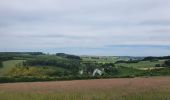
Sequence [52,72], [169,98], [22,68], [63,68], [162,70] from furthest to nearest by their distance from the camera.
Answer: [63,68], [22,68], [52,72], [162,70], [169,98]

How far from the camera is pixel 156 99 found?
16672 mm

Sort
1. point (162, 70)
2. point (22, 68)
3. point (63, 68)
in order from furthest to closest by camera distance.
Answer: point (63, 68), point (22, 68), point (162, 70)

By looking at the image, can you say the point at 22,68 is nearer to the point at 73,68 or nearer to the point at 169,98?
the point at 73,68

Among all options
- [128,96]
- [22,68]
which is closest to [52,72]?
[22,68]

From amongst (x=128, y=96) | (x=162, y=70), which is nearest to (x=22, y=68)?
(x=162, y=70)

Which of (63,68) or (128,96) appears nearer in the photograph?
(128,96)

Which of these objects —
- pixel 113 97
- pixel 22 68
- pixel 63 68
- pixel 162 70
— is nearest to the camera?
pixel 113 97

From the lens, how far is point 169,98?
54.2ft

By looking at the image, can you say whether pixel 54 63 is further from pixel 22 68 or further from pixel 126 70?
pixel 126 70

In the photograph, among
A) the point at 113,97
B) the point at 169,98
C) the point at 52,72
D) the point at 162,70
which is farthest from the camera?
the point at 52,72

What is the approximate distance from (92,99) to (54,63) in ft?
228

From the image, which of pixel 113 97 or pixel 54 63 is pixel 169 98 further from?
pixel 54 63

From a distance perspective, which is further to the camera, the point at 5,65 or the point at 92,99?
the point at 5,65

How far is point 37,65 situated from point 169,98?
68484 millimetres
